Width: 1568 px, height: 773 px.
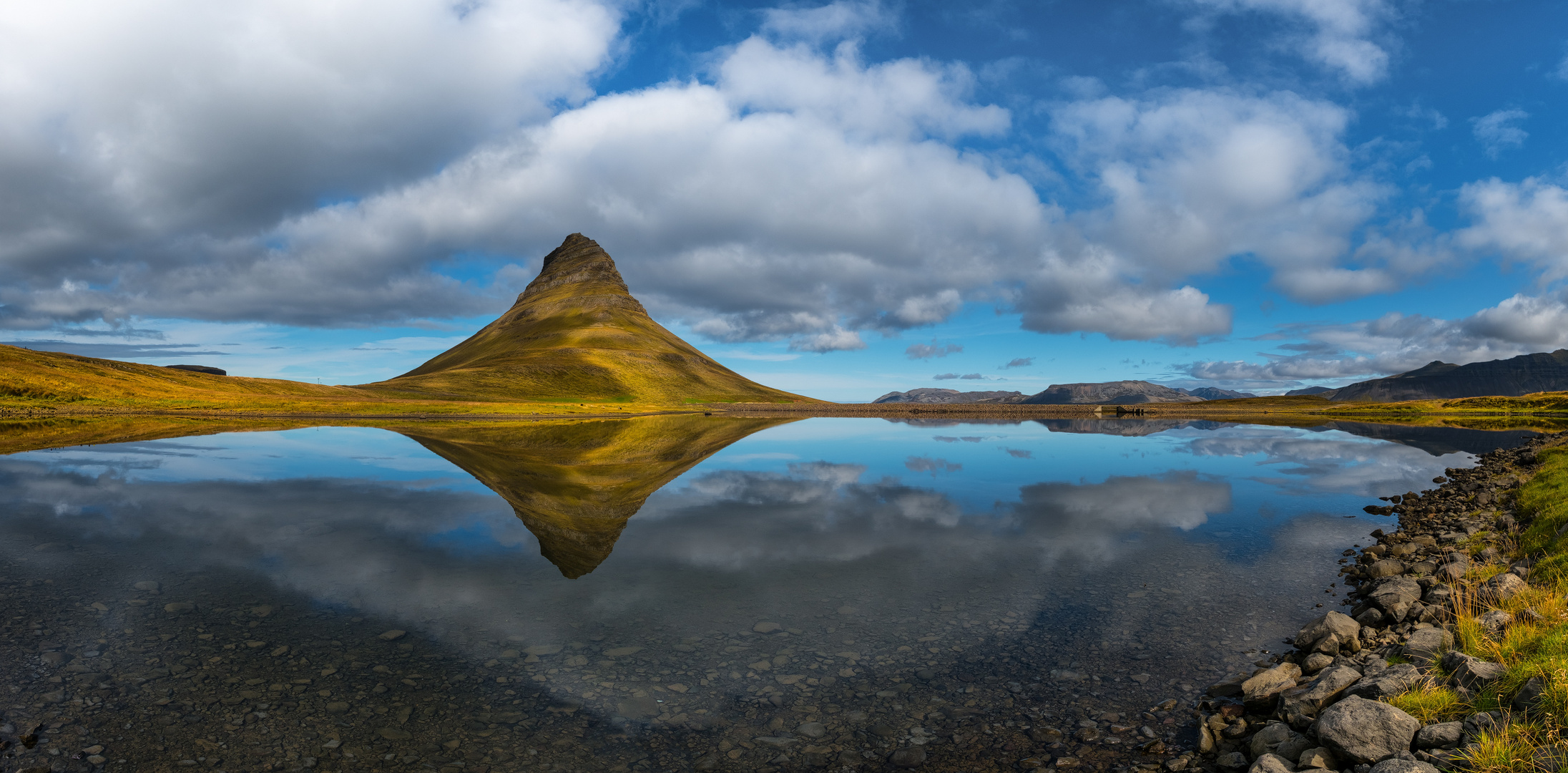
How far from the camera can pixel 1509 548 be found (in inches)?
721

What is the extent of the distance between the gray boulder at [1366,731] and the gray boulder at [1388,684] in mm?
846

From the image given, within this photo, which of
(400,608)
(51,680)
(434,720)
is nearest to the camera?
(434,720)

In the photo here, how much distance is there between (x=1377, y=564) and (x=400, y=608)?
2252 centimetres

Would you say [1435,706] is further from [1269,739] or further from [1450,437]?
[1450,437]

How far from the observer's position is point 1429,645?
10.1m

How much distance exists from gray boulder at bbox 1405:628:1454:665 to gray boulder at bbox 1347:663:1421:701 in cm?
97

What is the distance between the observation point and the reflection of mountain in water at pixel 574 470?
67.1 ft

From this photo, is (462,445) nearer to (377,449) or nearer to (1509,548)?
(377,449)

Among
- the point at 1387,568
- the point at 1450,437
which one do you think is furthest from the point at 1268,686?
the point at 1450,437

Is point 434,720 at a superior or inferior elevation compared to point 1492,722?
inferior

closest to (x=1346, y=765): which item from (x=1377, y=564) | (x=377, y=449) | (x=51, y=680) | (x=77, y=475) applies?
(x=1377, y=564)

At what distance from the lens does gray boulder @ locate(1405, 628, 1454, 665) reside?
974 cm

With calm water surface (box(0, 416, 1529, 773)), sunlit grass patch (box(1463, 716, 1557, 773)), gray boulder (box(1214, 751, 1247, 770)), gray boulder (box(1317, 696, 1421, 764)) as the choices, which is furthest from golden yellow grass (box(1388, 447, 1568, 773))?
calm water surface (box(0, 416, 1529, 773))

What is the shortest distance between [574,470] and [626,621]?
26315 mm
